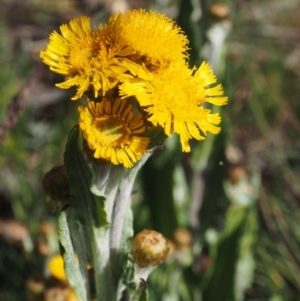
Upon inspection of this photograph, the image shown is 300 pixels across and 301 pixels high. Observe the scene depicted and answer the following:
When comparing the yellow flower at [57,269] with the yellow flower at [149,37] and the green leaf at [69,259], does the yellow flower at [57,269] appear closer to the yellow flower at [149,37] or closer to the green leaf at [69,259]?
the green leaf at [69,259]

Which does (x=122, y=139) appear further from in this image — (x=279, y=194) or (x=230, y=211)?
(x=279, y=194)

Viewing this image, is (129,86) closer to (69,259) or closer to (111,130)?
(111,130)

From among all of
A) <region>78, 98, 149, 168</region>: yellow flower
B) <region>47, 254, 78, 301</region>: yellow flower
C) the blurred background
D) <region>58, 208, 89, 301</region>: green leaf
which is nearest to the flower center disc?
<region>78, 98, 149, 168</region>: yellow flower

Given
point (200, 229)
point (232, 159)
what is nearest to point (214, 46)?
point (232, 159)

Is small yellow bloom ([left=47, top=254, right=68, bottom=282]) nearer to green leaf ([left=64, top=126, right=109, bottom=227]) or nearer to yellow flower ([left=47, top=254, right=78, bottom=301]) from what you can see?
yellow flower ([left=47, top=254, right=78, bottom=301])

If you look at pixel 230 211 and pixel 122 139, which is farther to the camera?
pixel 230 211

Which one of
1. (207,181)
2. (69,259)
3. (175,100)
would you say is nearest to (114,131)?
(175,100)

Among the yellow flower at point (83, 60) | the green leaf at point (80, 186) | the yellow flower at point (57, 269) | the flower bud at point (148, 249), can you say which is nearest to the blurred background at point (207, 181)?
the yellow flower at point (57, 269)
